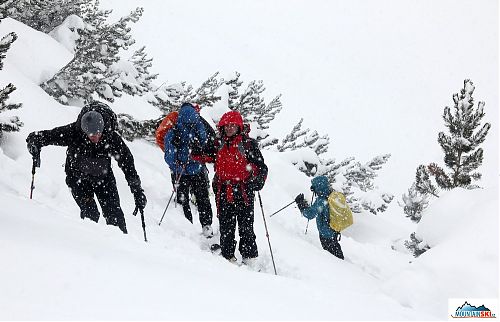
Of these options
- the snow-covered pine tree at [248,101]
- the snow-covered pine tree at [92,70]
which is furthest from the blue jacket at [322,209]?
the snow-covered pine tree at [248,101]

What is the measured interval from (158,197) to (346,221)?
4172mm

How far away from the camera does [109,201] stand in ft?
18.2

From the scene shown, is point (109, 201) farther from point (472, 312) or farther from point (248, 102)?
point (248, 102)

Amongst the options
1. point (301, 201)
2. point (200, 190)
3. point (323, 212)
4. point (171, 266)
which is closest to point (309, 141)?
point (301, 201)

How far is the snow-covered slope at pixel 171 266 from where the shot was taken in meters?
2.57

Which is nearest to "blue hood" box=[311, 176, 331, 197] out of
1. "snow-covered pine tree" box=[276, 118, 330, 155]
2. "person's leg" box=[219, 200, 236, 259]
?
"person's leg" box=[219, 200, 236, 259]

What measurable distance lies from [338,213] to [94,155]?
508 centimetres

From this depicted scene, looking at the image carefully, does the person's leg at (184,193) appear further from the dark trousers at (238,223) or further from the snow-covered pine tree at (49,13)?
the snow-covered pine tree at (49,13)

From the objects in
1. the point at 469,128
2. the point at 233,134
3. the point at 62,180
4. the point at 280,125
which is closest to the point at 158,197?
the point at 62,180

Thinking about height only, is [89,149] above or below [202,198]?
below

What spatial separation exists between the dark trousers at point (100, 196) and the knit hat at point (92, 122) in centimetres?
87

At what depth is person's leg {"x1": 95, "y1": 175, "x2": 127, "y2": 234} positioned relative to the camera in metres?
5.52

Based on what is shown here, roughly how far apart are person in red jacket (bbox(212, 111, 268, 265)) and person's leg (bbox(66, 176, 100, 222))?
1.77 m

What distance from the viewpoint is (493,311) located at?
4254 millimetres
